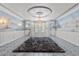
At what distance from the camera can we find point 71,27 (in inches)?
247

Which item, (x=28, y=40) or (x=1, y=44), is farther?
(x=28, y=40)

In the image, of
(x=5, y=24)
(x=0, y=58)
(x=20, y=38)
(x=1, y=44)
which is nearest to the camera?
(x=0, y=58)

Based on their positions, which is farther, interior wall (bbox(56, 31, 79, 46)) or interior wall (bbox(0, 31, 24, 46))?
interior wall (bbox(56, 31, 79, 46))

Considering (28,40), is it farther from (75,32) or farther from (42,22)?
(75,32)

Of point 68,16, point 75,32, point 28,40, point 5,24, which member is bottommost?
point 28,40

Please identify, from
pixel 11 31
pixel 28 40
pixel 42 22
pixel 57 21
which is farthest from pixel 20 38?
pixel 57 21

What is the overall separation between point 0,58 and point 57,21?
18.6 feet

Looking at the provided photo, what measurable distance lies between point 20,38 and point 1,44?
1992mm

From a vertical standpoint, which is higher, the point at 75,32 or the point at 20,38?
the point at 75,32

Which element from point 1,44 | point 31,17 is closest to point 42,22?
point 31,17

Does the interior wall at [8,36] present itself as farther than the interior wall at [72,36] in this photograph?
No

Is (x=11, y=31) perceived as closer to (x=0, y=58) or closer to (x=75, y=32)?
(x=75, y=32)

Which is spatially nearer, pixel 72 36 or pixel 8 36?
pixel 8 36

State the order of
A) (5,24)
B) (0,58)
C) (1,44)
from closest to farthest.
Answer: (0,58), (1,44), (5,24)
